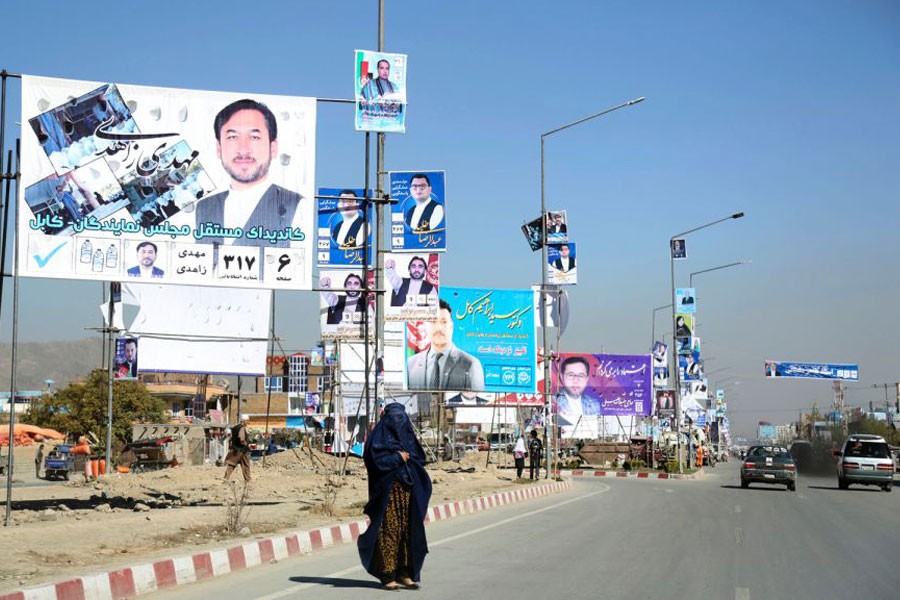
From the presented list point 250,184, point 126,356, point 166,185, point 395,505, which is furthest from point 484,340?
point 395,505

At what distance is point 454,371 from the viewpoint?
42.4m

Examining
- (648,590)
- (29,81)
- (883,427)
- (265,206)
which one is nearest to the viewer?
(648,590)

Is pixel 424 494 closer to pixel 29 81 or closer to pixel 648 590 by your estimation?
pixel 648 590

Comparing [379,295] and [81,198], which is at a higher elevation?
[81,198]

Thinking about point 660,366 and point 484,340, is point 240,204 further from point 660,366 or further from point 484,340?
point 660,366

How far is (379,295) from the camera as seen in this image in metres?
18.8

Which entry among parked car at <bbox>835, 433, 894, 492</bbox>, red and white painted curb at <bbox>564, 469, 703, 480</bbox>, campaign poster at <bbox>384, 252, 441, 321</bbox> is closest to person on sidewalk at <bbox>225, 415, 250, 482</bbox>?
campaign poster at <bbox>384, 252, 441, 321</bbox>

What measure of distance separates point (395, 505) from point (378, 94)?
10345mm

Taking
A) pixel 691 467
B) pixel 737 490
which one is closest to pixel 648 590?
pixel 737 490

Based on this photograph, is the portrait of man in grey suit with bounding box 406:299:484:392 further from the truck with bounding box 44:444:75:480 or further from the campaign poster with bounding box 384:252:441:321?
the campaign poster with bounding box 384:252:441:321

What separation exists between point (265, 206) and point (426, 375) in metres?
25.0

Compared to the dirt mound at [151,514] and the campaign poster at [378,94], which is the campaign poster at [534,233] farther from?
the campaign poster at [378,94]

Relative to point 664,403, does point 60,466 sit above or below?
below

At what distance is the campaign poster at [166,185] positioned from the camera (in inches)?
671
